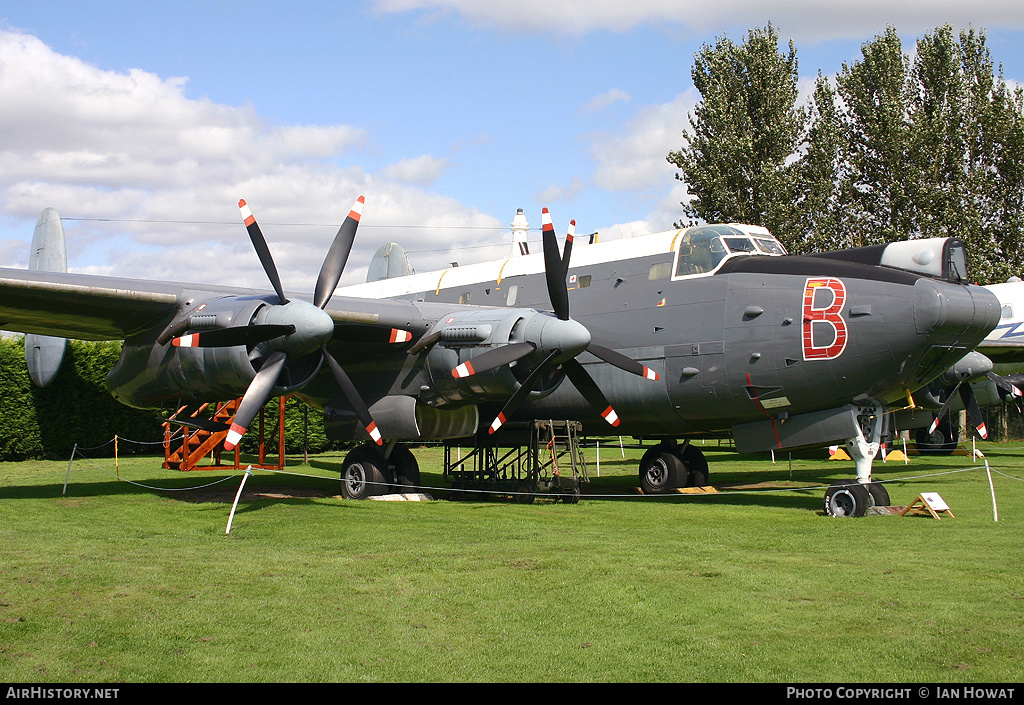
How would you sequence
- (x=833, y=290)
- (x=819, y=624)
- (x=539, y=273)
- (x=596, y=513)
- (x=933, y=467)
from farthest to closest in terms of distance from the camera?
1. (x=933, y=467)
2. (x=539, y=273)
3. (x=596, y=513)
4. (x=833, y=290)
5. (x=819, y=624)

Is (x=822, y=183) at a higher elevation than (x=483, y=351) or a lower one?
higher

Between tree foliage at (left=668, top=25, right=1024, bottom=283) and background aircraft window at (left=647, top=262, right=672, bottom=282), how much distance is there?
2226 centimetres

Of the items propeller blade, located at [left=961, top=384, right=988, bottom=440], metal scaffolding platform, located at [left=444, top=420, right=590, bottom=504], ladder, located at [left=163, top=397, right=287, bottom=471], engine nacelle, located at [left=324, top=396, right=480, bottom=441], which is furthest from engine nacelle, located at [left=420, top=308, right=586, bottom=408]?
propeller blade, located at [left=961, top=384, right=988, bottom=440]

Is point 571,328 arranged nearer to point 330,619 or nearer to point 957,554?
point 957,554

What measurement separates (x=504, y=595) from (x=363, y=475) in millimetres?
9293

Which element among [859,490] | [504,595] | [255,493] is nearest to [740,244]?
[859,490]

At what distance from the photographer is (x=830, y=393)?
1388 cm

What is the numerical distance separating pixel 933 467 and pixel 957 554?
16.1 metres

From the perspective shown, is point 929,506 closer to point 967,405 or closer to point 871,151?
point 967,405

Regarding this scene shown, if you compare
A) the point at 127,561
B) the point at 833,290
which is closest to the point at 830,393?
the point at 833,290

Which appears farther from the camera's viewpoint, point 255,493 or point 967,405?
point 967,405

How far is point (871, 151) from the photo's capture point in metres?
37.4

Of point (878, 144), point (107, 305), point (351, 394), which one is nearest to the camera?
point (107, 305)

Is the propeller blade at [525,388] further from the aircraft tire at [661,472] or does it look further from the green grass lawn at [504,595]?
the aircraft tire at [661,472]
